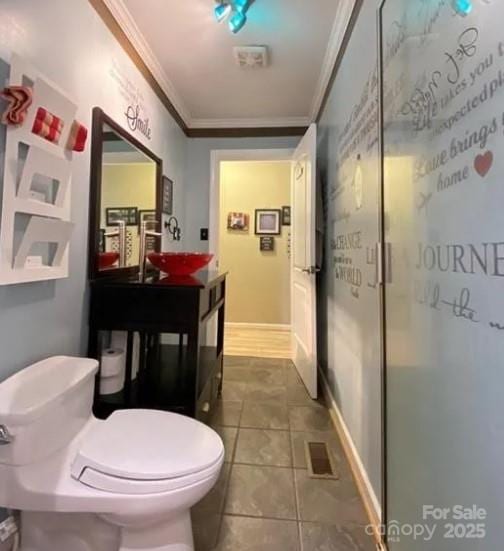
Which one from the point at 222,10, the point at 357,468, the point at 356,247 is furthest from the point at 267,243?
the point at 357,468

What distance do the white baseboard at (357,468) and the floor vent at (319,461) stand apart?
97mm

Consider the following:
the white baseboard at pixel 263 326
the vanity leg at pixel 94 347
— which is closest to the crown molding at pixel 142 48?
the vanity leg at pixel 94 347

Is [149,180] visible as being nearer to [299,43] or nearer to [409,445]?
[299,43]

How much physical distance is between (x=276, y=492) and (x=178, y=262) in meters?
Result: 1.22

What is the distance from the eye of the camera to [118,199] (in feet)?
6.51

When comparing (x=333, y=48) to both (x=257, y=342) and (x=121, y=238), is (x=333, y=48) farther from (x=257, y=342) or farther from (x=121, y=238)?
(x=257, y=342)

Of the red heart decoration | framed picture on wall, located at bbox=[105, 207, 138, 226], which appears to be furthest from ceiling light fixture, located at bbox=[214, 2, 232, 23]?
the red heart decoration

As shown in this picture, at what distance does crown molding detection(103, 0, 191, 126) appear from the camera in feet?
5.98

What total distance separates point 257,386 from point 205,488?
5.68ft

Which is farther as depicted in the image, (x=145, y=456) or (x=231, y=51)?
(x=231, y=51)

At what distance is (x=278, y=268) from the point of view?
4.86 meters

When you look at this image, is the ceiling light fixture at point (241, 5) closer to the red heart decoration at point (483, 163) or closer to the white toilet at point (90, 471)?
the red heart decoration at point (483, 163)

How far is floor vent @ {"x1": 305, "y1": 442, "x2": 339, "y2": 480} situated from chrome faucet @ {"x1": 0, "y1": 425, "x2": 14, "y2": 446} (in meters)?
1.27

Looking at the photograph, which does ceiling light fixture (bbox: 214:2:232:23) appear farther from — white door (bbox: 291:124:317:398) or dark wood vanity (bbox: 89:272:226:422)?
dark wood vanity (bbox: 89:272:226:422)
